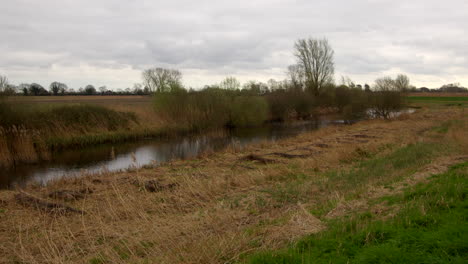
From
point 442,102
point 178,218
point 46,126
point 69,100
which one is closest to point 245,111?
point 46,126

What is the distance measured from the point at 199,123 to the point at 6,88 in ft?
53.1

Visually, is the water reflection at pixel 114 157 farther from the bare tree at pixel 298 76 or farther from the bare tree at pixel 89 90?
the bare tree at pixel 89 90

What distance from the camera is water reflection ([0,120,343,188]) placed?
14516 mm

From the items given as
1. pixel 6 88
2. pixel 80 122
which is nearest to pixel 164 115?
pixel 80 122

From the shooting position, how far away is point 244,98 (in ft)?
113

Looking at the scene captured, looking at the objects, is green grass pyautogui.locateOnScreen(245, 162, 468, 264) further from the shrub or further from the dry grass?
the shrub

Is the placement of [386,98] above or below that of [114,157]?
above

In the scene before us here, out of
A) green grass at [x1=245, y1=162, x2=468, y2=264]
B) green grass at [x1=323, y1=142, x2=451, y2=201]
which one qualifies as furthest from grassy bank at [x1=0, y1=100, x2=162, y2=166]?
green grass at [x1=245, y1=162, x2=468, y2=264]

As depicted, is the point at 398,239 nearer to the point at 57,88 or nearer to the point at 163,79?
the point at 163,79

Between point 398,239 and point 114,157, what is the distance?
1715 cm

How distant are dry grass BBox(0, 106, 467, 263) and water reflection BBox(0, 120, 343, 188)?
303 cm

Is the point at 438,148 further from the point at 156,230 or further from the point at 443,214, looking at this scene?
the point at 156,230

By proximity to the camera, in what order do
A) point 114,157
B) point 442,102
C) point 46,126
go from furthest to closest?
1. point 442,102
2. point 46,126
3. point 114,157

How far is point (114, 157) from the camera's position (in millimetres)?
18609
